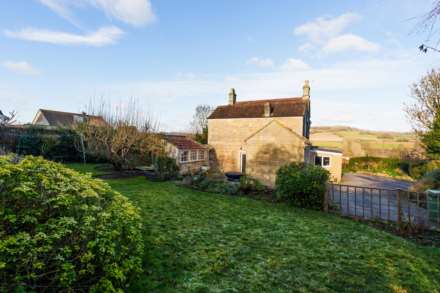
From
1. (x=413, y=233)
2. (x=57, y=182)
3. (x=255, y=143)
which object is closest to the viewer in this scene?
(x=57, y=182)

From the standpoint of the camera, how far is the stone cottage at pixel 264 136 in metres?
17.8

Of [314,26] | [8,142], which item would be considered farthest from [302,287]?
[8,142]

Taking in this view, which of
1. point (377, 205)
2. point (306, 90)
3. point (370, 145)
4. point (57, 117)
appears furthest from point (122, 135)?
Result: point (370, 145)

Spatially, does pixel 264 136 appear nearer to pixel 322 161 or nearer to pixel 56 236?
pixel 322 161

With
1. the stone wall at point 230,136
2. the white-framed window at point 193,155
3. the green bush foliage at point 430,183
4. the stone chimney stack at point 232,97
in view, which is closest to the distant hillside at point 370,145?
the stone wall at point 230,136

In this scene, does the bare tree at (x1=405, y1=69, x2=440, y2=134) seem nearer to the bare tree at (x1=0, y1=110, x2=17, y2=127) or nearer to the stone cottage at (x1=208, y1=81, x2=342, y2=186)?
the stone cottage at (x1=208, y1=81, x2=342, y2=186)

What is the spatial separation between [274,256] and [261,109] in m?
21.1

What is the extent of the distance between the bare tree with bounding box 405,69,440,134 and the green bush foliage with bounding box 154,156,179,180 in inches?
827

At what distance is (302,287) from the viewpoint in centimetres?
352

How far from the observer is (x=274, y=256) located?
4.60 metres

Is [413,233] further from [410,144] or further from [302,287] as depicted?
[410,144]

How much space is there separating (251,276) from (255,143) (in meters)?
15.9

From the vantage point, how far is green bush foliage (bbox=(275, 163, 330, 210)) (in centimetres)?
880

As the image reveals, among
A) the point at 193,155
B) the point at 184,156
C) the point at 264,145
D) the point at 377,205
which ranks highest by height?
the point at 264,145
